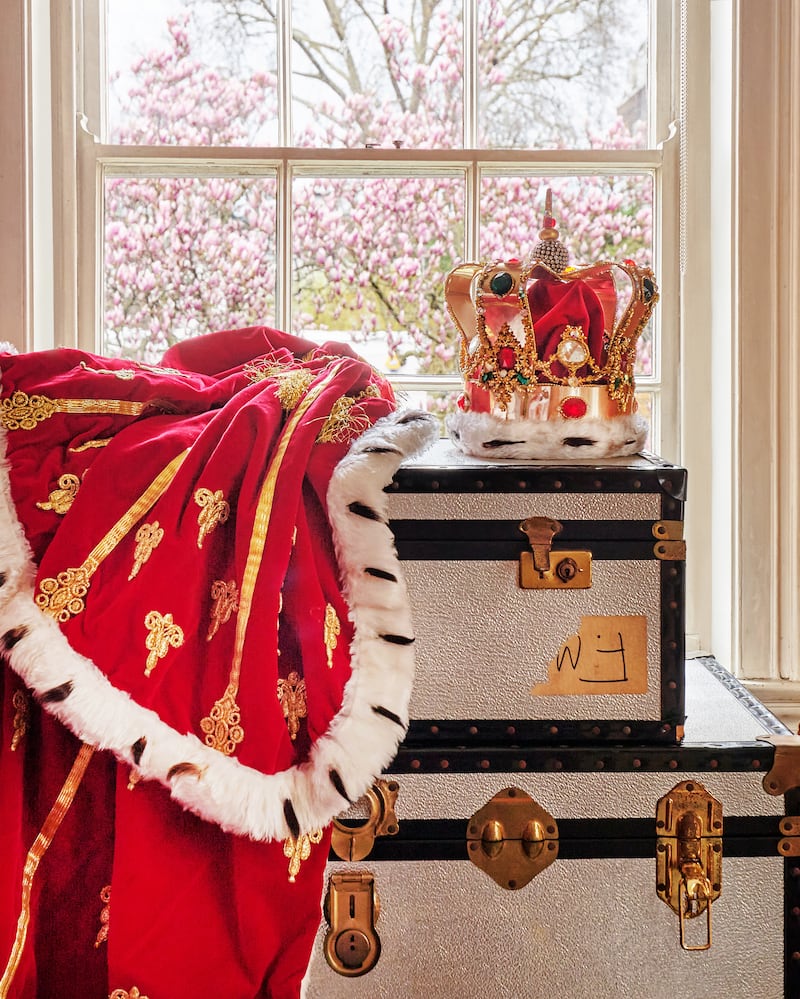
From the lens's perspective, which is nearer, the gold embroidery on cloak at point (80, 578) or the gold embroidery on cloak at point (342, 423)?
the gold embroidery on cloak at point (80, 578)

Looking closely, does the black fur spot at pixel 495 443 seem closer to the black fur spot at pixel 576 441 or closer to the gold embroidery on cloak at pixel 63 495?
the black fur spot at pixel 576 441

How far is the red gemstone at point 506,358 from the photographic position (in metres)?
1.13

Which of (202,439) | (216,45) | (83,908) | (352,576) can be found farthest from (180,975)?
(216,45)

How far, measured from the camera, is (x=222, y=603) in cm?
96

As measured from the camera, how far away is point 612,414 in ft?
3.72

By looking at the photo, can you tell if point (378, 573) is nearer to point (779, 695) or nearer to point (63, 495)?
point (63, 495)

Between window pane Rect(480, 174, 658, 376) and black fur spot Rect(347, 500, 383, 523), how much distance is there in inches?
33.2

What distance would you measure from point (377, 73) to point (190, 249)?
1.49 ft

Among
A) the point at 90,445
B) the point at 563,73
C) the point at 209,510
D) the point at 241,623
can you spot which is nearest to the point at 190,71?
the point at 563,73

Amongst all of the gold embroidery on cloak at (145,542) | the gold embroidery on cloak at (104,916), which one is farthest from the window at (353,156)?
the gold embroidery on cloak at (104,916)

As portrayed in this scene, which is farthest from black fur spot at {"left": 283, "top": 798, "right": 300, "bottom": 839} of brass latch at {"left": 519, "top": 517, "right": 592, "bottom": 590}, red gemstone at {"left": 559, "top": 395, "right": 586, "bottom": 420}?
red gemstone at {"left": 559, "top": 395, "right": 586, "bottom": 420}

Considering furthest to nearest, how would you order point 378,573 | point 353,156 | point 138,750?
point 353,156 → point 378,573 → point 138,750

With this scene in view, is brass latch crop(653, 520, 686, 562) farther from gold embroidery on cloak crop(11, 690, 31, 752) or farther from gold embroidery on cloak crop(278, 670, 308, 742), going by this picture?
gold embroidery on cloak crop(11, 690, 31, 752)

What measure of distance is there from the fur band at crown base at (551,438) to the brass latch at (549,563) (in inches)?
4.5
